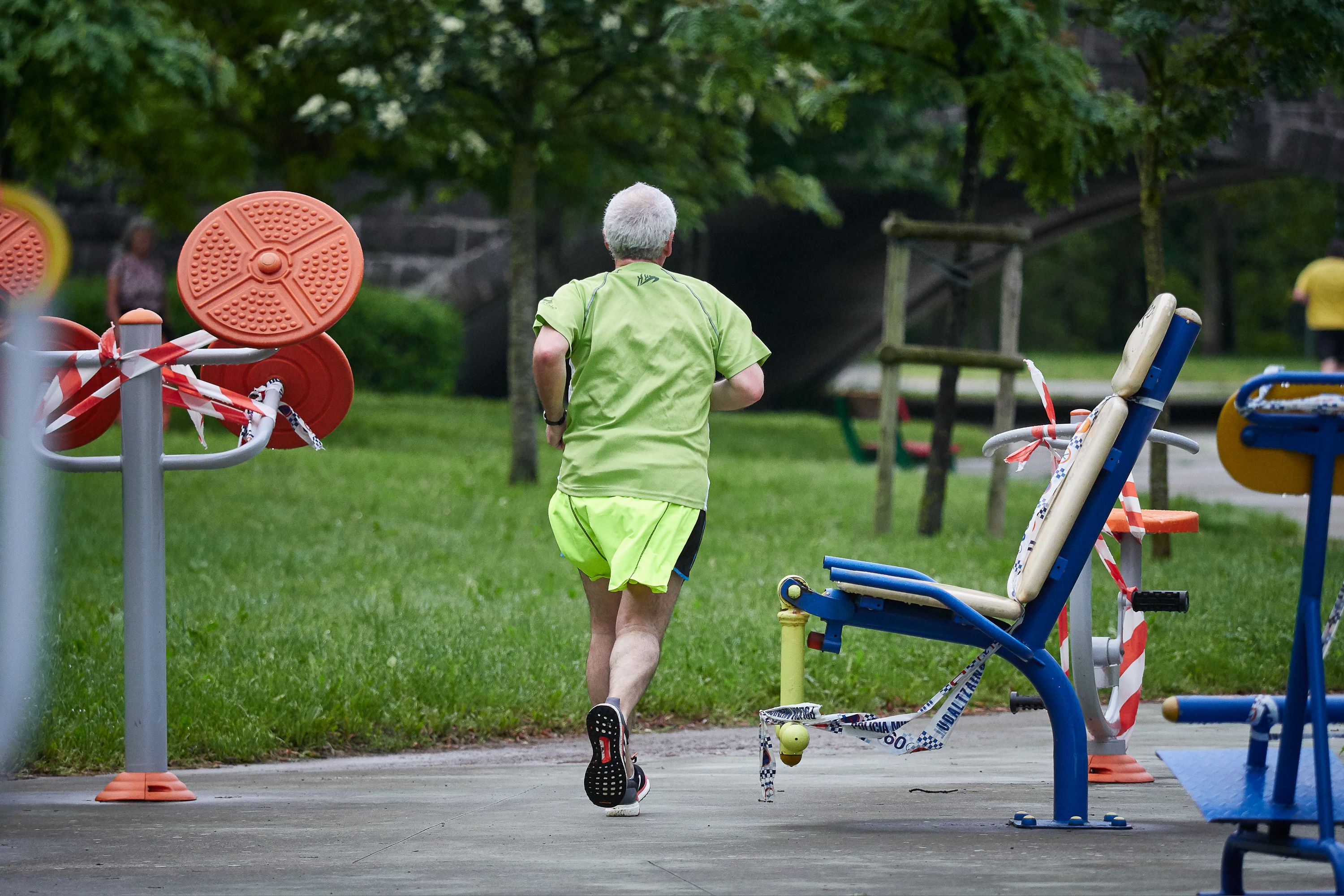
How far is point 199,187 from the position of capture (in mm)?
21688

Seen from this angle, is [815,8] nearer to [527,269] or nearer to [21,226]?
A: [527,269]

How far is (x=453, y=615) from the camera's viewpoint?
7.50 m

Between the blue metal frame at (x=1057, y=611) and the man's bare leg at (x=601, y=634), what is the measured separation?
31.5 inches

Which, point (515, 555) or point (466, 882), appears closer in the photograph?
point (466, 882)

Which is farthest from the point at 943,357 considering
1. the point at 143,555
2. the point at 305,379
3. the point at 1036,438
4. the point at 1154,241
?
the point at 143,555

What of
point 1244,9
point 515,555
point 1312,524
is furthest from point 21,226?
point 1244,9

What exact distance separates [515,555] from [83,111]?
592 cm

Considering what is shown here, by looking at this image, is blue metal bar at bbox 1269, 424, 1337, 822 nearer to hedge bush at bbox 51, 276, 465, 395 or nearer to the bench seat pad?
the bench seat pad

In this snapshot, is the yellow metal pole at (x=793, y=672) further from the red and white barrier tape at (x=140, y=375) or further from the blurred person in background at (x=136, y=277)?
the blurred person in background at (x=136, y=277)

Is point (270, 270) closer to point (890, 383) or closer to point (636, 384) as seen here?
point (636, 384)

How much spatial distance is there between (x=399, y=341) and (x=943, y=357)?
1570 cm

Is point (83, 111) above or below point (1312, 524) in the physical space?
above

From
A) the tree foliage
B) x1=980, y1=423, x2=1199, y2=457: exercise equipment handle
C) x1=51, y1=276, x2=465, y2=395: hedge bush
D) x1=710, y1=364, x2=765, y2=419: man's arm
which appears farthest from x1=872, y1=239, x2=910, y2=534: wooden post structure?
x1=51, y1=276, x2=465, y2=395: hedge bush

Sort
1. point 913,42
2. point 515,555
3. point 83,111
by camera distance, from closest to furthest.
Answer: point 515,555 → point 913,42 → point 83,111
